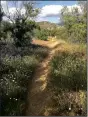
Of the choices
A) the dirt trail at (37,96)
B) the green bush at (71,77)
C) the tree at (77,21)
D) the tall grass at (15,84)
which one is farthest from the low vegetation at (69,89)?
the tree at (77,21)

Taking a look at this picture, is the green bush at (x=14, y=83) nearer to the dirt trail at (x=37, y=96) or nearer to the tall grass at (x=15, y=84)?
the tall grass at (x=15, y=84)

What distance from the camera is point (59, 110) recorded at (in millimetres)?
4285

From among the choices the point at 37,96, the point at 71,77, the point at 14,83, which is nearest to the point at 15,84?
the point at 14,83

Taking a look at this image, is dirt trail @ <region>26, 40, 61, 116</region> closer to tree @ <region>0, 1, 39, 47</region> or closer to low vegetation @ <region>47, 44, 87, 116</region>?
low vegetation @ <region>47, 44, 87, 116</region>

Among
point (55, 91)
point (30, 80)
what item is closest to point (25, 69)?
point (30, 80)

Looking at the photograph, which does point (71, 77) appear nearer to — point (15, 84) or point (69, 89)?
point (69, 89)

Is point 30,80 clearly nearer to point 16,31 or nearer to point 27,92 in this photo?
point 27,92

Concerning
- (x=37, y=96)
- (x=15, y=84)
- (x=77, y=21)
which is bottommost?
(x=37, y=96)

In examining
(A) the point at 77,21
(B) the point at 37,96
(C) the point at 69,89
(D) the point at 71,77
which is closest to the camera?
(C) the point at 69,89

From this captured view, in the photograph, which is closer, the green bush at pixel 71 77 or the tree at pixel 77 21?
the green bush at pixel 71 77

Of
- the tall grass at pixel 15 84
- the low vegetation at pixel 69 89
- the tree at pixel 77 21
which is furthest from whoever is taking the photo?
the tree at pixel 77 21

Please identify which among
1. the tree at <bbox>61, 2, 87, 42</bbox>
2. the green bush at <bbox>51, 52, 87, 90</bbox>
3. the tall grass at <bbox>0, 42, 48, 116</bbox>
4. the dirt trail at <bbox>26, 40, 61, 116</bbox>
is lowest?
the dirt trail at <bbox>26, 40, 61, 116</bbox>

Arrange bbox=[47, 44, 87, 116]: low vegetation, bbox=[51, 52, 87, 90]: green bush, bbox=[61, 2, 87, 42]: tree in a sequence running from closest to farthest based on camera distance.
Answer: bbox=[47, 44, 87, 116]: low vegetation
bbox=[51, 52, 87, 90]: green bush
bbox=[61, 2, 87, 42]: tree

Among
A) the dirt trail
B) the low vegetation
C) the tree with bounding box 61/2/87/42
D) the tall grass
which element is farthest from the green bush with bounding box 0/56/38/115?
the tree with bounding box 61/2/87/42
